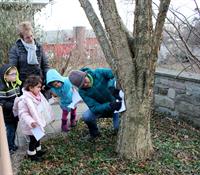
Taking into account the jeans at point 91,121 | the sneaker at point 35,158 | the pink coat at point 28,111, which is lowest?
the sneaker at point 35,158

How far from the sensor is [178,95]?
19.6 feet

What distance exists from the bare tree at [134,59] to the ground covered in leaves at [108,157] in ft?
0.66

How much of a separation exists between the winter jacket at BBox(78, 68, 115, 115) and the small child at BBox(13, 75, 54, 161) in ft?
1.88

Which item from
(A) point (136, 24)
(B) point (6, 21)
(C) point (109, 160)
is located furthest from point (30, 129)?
(B) point (6, 21)

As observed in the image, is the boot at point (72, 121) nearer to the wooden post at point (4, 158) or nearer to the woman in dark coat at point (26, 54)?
the woman in dark coat at point (26, 54)

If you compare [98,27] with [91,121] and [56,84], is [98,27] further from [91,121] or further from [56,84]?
[91,121]

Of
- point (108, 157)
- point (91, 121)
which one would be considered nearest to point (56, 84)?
point (91, 121)

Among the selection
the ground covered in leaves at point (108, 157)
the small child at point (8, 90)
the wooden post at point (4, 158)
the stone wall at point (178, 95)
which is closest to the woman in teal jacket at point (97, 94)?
the ground covered in leaves at point (108, 157)

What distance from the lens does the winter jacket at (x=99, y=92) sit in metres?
4.78

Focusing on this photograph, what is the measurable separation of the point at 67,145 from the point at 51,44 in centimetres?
425

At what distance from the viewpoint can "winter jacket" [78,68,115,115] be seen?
478cm

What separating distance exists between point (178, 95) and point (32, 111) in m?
A: 2.63

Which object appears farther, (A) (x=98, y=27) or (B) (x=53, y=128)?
(B) (x=53, y=128)

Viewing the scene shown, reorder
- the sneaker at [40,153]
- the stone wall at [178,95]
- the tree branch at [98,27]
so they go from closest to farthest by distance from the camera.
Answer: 1. the tree branch at [98,27]
2. the sneaker at [40,153]
3. the stone wall at [178,95]
